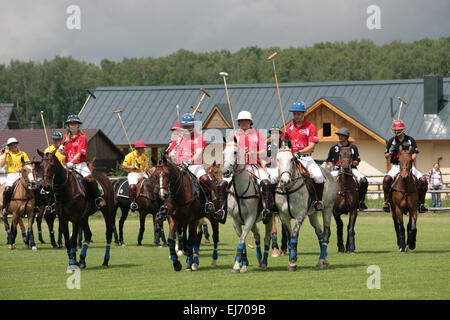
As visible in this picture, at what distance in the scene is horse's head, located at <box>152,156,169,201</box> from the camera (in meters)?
15.5

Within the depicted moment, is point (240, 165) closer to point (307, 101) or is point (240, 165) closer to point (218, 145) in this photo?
point (218, 145)

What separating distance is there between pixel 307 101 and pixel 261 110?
3.39m

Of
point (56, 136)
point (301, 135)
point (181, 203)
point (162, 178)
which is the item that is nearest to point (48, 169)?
point (162, 178)

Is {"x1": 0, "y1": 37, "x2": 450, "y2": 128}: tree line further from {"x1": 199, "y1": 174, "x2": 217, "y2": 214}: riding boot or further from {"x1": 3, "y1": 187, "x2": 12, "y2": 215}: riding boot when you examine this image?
{"x1": 199, "y1": 174, "x2": 217, "y2": 214}: riding boot

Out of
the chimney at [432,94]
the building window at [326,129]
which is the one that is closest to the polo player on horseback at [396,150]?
the building window at [326,129]

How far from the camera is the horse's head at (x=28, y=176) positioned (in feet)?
70.0

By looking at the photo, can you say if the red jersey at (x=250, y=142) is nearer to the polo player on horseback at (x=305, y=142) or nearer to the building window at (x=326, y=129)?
the polo player on horseback at (x=305, y=142)

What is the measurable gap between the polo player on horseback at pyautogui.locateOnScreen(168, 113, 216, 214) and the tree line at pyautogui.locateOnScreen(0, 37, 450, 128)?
88.5 metres

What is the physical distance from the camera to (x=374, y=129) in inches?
2143

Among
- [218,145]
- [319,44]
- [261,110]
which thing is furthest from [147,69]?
[218,145]

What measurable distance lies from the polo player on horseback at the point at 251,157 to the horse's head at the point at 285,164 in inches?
25.4

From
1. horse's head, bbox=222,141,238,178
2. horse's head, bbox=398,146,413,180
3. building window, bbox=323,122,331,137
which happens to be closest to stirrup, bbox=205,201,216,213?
horse's head, bbox=222,141,238,178

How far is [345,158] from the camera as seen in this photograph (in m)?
20.1

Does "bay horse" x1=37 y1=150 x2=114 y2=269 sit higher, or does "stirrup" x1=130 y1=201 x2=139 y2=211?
"bay horse" x1=37 y1=150 x2=114 y2=269
